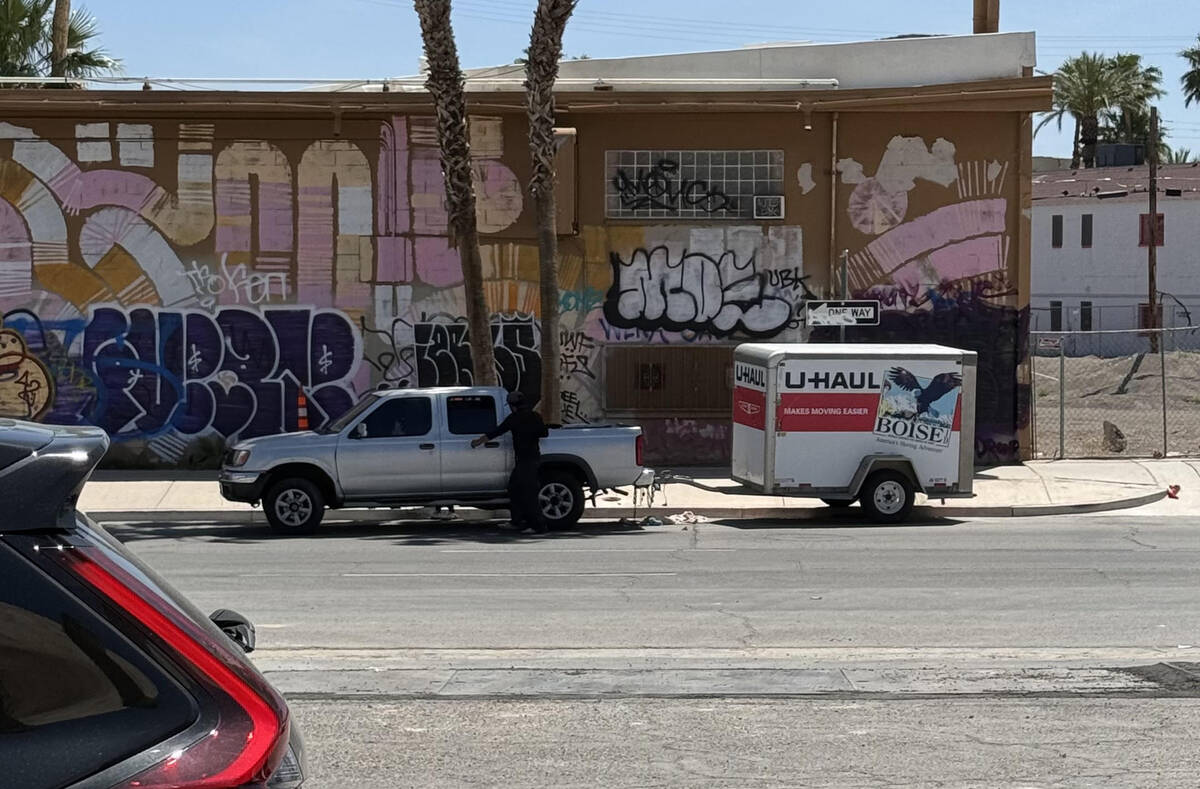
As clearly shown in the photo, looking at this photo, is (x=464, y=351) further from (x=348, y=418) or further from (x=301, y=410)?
(x=348, y=418)

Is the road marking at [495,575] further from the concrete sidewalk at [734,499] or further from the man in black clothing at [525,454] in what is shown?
the concrete sidewalk at [734,499]

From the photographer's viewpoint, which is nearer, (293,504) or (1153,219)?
(293,504)

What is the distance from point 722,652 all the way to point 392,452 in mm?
8490

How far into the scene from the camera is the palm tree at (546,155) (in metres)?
20.6

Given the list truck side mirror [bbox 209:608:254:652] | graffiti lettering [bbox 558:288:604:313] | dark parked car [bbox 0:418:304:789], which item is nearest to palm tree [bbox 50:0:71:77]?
graffiti lettering [bbox 558:288:604:313]

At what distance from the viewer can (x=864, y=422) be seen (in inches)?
734

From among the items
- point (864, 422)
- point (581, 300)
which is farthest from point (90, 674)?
point (581, 300)

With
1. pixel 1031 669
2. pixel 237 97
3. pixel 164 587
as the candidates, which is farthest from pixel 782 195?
pixel 164 587

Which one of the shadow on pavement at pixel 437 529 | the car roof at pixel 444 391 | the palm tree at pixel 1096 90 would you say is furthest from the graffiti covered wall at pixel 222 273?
the palm tree at pixel 1096 90

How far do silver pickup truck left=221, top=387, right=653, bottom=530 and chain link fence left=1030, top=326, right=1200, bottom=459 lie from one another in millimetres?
9608

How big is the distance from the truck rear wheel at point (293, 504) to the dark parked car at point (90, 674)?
14.6 metres

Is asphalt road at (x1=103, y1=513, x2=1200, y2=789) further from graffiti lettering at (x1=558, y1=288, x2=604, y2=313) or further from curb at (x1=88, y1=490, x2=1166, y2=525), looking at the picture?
graffiti lettering at (x1=558, y1=288, x2=604, y2=313)

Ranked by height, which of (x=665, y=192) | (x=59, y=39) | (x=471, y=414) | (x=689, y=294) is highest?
(x=59, y=39)

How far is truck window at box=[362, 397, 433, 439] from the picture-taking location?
17.8 m
